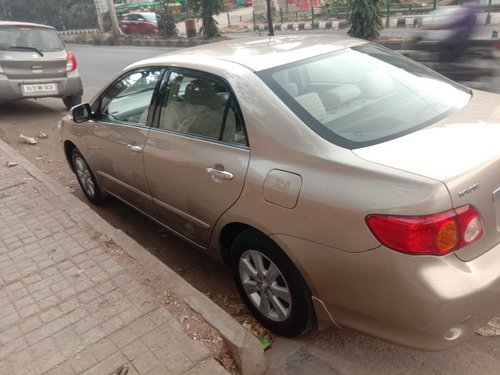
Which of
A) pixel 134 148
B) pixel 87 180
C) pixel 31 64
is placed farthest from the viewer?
pixel 31 64

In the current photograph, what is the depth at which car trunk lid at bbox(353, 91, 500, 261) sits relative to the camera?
1.97 metres

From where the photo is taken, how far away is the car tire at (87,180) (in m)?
4.60

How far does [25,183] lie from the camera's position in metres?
5.00

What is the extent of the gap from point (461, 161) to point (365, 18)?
14509 mm

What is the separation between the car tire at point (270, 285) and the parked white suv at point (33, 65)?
6.58 m

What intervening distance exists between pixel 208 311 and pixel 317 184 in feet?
3.28

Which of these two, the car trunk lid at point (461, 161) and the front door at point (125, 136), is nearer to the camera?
the car trunk lid at point (461, 161)

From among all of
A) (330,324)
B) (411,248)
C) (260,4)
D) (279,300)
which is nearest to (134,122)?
(279,300)

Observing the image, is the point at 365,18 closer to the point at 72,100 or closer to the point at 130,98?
the point at 72,100

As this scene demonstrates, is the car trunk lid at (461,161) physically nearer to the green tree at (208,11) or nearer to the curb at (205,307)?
the curb at (205,307)

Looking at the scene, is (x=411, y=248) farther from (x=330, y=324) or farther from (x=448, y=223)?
(x=330, y=324)

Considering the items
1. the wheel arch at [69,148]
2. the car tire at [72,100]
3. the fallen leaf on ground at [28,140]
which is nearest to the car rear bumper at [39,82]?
the car tire at [72,100]

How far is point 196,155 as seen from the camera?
2.90 metres

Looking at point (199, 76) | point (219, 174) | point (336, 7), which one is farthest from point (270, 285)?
point (336, 7)
